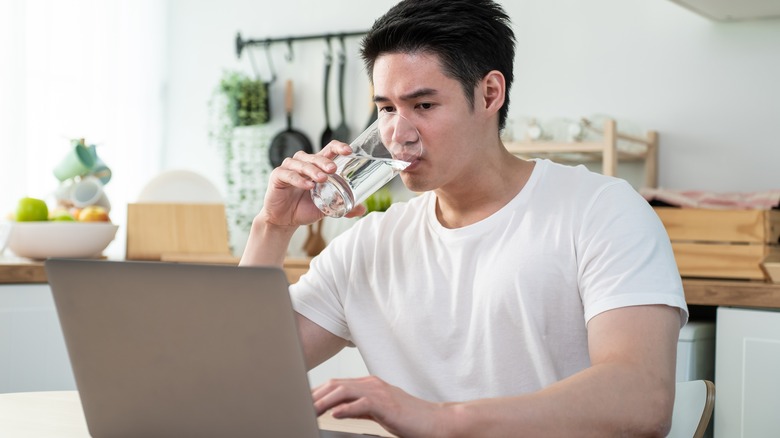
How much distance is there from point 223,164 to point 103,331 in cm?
301

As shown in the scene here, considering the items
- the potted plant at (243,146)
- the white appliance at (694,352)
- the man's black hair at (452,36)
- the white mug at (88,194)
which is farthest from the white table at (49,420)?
the potted plant at (243,146)

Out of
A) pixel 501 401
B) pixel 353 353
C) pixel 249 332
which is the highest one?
pixel 249 332

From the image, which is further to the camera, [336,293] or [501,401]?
[336,293]

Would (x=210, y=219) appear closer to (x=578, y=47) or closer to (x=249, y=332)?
(x=578, y=47)

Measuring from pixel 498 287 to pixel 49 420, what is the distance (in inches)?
24.4

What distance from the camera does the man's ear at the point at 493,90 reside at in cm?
143

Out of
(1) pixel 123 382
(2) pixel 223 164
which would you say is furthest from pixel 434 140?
(2) pixel 223 164

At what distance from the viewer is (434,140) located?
135 cm

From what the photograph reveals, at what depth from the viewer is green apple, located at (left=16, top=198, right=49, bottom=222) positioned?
246 centimetres

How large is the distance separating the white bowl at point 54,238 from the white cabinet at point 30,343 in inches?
6.7

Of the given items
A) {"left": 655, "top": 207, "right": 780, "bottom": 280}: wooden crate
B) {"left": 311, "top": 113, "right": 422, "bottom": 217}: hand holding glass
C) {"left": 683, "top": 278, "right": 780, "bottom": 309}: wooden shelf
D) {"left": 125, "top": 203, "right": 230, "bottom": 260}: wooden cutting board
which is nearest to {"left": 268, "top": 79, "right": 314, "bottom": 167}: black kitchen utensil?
{"left": 125, "top": 203, "right": 230, "bottom": 260}: wooden cutting board

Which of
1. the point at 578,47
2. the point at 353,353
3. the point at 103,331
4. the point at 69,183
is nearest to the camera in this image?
the point at 103,331

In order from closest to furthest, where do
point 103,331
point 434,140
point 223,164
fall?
point 103,331, point 434,140, point 223,164

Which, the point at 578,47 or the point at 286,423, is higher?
the point at 578,47
